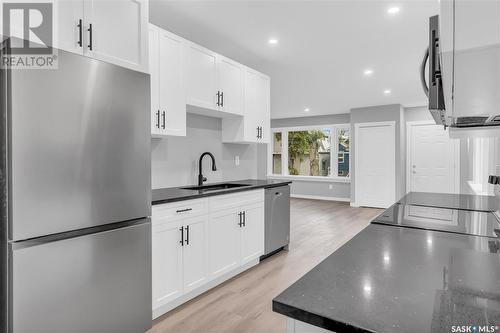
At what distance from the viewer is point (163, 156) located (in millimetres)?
2898

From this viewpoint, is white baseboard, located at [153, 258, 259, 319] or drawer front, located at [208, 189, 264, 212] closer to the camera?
white baseboard, located at [153, 258, 259, 319]

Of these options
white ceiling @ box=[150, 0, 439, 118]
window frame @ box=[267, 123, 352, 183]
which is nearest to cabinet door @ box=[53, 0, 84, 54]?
white ceiling @ box=[150, 0, 439, 118]

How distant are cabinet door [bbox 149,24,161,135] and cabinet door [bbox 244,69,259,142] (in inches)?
50.8

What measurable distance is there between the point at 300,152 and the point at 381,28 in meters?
6.21

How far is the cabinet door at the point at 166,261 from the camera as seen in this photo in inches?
83.8

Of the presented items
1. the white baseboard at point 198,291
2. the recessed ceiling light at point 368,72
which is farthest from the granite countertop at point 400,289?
the recessed ceiling light at point 368,72

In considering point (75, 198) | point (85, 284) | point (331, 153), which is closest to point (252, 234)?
point (85, 284)

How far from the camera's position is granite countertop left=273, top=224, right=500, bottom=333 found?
0.58m

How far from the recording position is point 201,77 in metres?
2.93

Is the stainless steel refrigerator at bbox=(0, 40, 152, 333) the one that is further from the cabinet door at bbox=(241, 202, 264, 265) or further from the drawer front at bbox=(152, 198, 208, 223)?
the cabinet door at bbox=(241, 202, 264, 265)

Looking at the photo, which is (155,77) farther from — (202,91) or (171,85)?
(202,91)

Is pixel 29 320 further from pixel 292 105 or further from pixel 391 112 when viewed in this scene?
pixel 391 112

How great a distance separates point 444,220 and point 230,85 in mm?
2488

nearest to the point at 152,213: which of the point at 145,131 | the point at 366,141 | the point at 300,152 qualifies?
the point at 145,131
